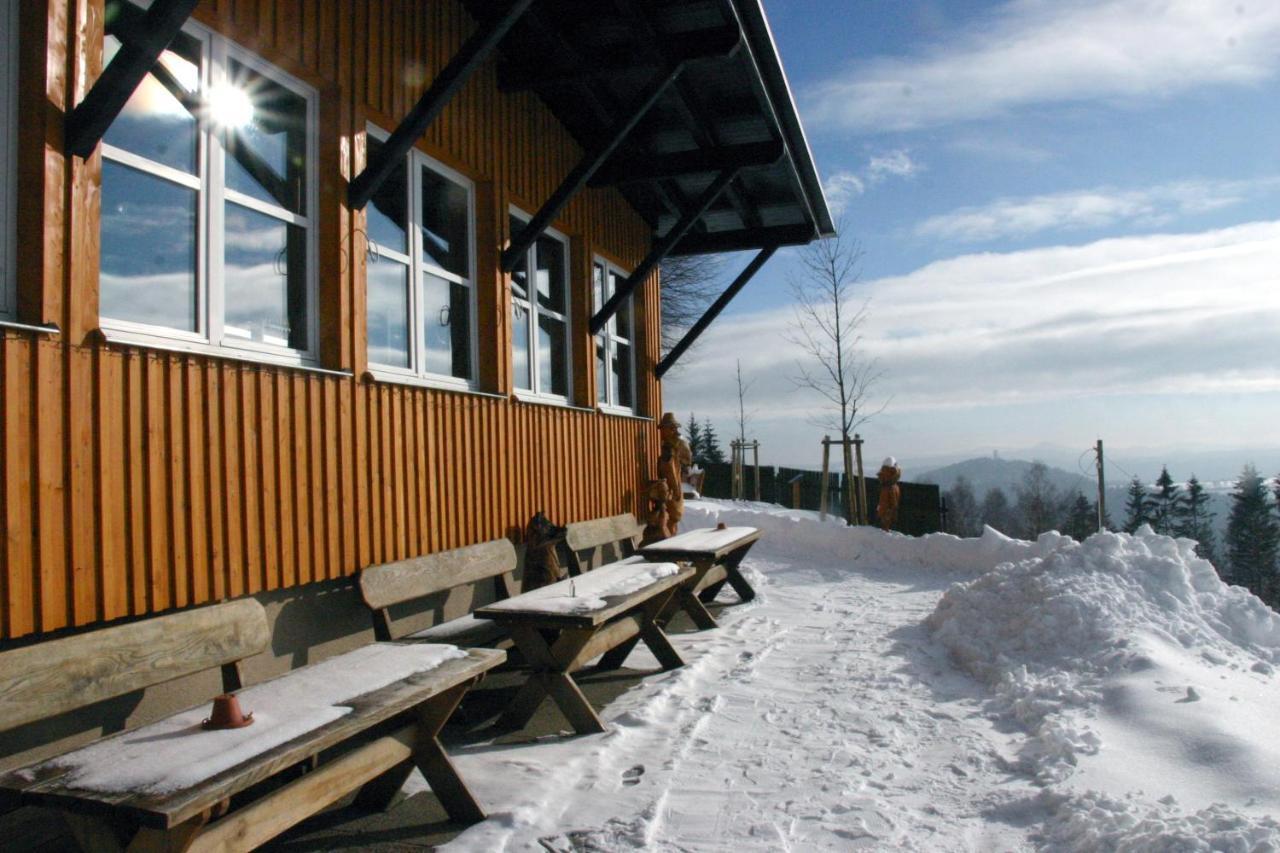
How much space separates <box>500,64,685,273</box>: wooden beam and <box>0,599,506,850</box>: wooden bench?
3.46 metres

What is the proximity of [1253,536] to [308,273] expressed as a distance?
214ft

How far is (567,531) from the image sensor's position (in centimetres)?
664

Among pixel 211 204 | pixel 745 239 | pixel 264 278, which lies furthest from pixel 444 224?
pixel 745 239

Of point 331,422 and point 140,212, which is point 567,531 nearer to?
point 331,422

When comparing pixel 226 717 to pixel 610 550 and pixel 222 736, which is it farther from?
pixel 610 550

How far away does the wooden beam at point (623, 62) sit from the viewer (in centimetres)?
628

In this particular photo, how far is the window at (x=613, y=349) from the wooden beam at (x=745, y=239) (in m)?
1.24

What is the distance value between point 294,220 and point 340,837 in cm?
282

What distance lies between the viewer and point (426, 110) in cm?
468

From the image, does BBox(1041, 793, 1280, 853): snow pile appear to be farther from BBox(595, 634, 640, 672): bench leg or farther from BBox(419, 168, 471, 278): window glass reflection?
BBox(419, 168, 471, 278): window glass reflection

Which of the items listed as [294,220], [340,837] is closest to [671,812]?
[340,837]

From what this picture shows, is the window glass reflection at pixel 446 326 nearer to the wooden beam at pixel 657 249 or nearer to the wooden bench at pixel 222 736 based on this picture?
the wooden beam at pixel 657 249

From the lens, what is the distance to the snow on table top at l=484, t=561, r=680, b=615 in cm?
432

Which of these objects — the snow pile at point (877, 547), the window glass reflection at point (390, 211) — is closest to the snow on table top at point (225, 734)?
the window glass reflection at point (390, 211)
